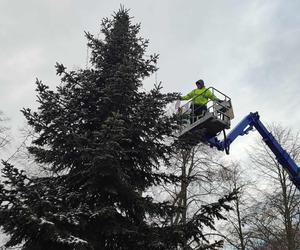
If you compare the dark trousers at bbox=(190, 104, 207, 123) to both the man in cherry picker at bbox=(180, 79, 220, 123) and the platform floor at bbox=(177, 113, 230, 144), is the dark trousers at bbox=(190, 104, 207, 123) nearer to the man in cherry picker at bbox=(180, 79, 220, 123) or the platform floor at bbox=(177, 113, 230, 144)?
the man in cherry picker at bbox=(180, 79, 220, 123)

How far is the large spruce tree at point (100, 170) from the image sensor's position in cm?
581

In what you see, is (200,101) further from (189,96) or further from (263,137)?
(263,137)

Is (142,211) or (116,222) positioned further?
(142,211)

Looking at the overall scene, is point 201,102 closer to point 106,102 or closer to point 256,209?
point 106,102

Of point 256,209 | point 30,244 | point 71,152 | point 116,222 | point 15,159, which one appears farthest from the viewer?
point 256,209

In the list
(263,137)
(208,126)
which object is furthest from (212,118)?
(263,137)

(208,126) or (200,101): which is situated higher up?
(200,101)

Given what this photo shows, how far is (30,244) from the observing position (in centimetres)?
598

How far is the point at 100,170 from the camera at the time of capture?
6.70m

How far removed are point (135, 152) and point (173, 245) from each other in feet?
7.23

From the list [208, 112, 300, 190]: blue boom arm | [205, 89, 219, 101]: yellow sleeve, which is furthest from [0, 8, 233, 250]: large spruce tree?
[208, 112, 300, 190]: blue boom arm

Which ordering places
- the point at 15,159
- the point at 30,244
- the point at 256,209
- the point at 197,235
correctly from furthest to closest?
the point at 256,209
the point at 15,159
the point at 197,235
the point at 30,244

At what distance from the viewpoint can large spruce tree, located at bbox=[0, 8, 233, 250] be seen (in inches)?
229

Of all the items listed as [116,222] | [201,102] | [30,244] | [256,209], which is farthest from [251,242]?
[30,244]
